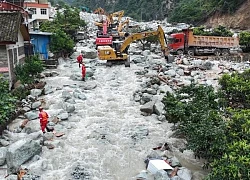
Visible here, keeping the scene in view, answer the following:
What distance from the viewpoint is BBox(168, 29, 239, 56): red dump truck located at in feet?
90.6

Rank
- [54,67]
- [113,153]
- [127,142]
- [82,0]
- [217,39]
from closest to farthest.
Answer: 1. [113,153]
2. [127,142]
3. [54,67]
4. [217,39]
5. [82,0]

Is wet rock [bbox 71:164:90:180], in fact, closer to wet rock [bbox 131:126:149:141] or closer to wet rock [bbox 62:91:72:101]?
wet rock [bbox 131:126:149:141]

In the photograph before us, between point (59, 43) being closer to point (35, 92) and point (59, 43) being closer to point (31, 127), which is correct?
point (35, 92)

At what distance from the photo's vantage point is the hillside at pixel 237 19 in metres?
47.3

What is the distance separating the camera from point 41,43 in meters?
22.8

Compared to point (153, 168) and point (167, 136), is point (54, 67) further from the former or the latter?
point (153, 168)

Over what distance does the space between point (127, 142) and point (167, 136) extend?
1.69 m

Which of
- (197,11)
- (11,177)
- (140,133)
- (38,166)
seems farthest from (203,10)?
(11,177)

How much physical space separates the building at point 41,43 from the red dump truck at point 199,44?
11.8 m

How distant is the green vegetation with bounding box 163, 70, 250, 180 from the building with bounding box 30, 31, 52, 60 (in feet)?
48.1

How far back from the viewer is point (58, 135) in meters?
11.1

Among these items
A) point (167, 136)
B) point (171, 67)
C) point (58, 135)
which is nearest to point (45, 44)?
point (171, 67)

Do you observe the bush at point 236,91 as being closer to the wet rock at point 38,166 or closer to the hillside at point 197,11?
the wet rock at point 38,166

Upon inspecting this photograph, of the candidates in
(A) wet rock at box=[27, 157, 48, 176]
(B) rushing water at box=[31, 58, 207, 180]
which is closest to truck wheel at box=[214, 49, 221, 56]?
(B) rushing water at box=[31, 58, 207, 180]
